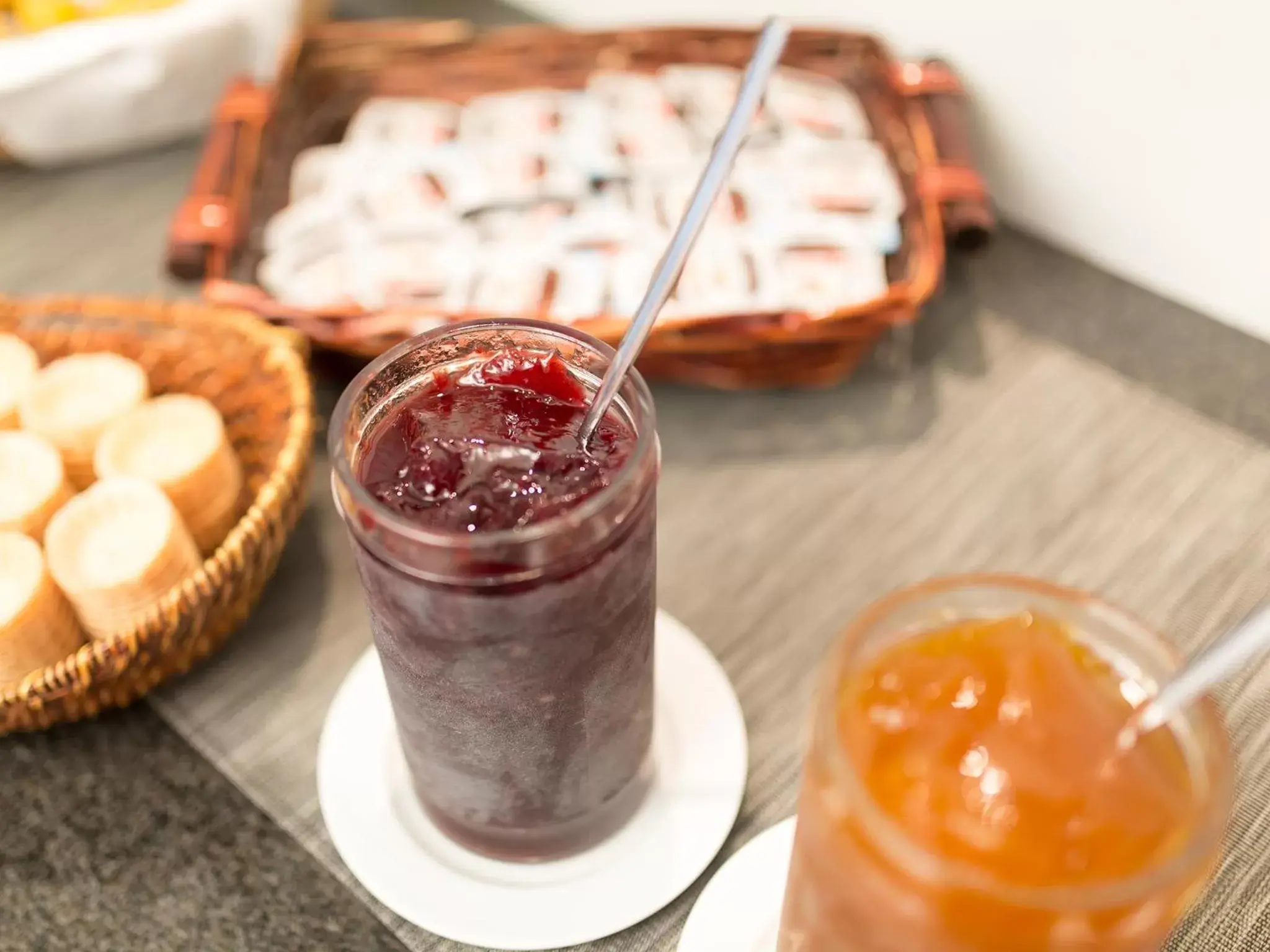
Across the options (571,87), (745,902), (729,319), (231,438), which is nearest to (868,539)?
(729,319)

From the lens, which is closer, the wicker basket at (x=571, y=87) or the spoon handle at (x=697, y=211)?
the spoon handle at (x=697, y=211)

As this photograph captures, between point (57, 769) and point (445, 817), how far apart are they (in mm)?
312

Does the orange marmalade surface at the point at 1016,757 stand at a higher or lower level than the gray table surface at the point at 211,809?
higher

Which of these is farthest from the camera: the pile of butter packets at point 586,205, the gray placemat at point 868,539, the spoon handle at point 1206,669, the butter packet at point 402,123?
the butter packet at point 402,123

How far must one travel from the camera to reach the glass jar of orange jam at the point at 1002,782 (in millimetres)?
433

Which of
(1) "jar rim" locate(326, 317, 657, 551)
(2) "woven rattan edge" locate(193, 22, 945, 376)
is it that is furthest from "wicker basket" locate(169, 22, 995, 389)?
(1) "jar rim" locate(326, 317, 657, 551)

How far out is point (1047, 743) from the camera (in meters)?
0.48

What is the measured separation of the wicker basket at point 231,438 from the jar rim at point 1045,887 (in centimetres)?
49

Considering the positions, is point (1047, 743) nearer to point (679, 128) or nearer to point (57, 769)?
point (57, 769)

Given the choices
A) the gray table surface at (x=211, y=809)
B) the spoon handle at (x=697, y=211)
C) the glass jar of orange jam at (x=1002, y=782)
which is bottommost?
the gray table surface at (x=211, y=809)

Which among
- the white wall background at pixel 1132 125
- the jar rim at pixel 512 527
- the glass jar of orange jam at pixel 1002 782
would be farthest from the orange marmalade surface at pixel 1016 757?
the white wall background at pixel 1132 125

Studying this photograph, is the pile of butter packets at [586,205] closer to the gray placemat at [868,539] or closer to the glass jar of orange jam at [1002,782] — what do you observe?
the gray placemat at [868,539]

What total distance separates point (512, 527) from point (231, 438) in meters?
0.49

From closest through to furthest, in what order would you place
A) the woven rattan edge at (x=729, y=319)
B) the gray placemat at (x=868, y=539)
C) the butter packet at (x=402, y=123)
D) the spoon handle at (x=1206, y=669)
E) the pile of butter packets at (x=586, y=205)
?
the spoon handle at (x=1206, y=669) → the gray placemat at (x=868, y=539) → the woven rattan edge at (x=729, y=319) → the pile of butter packets at (x=586, y=205) → the butter packet at (x=402, y=123)
